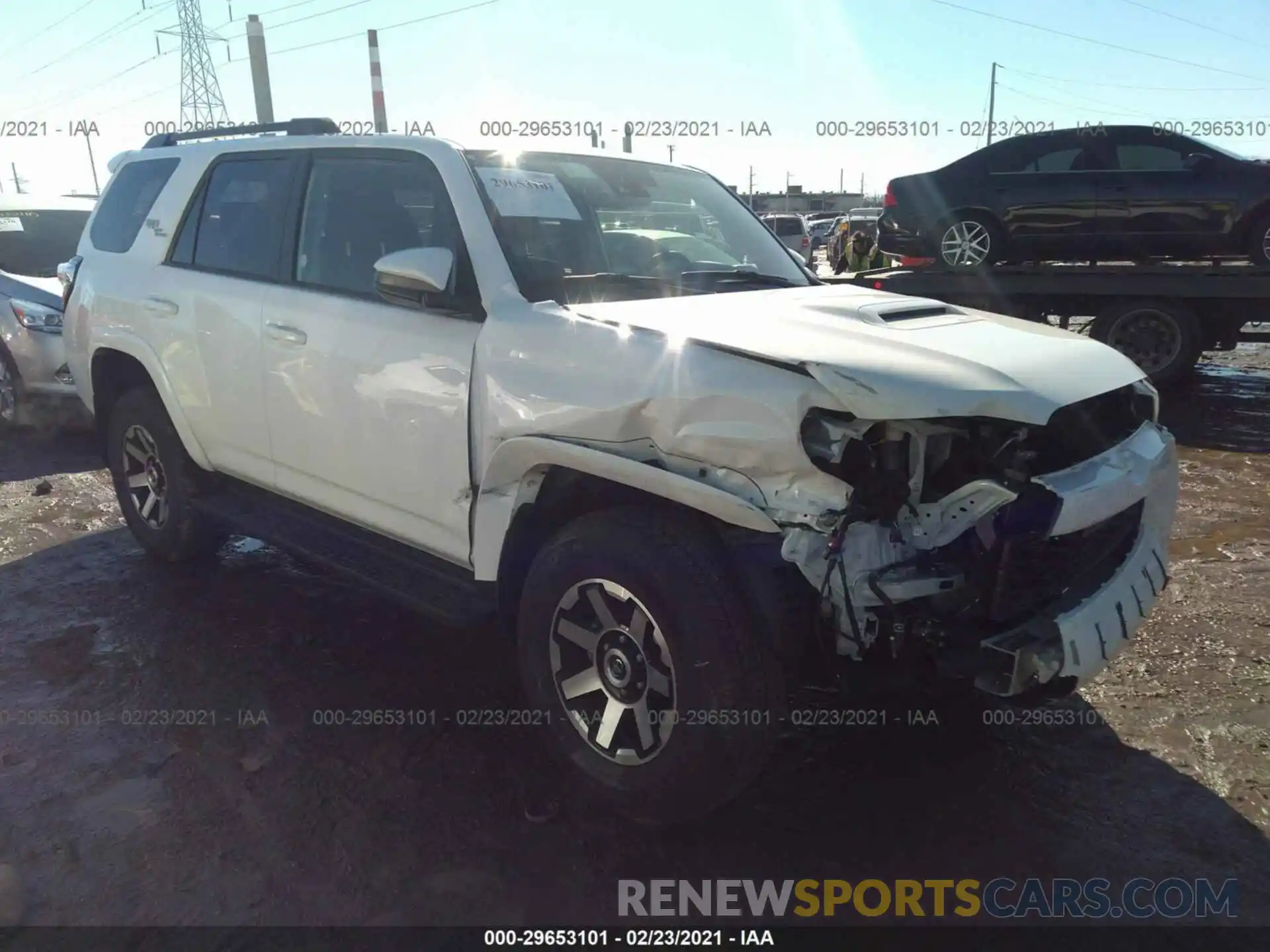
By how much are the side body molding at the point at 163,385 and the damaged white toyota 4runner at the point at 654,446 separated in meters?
0.34

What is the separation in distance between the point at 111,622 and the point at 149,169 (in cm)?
228

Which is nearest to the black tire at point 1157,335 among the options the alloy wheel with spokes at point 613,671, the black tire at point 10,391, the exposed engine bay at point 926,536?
the exposed engine bay at point 926,536

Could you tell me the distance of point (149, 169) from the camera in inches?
184

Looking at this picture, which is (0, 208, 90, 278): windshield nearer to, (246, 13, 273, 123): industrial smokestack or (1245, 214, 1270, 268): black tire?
(246, 13, 273, 123): industrial smokestack

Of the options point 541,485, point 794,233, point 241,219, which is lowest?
point 541,485

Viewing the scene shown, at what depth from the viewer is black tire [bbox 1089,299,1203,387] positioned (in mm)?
8586

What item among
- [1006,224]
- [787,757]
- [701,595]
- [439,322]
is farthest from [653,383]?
[1006,224]

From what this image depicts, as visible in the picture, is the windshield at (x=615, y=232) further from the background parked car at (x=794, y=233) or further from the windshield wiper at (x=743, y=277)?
the background parked car at (x=794, y=233)

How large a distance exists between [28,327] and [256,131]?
14.6ft

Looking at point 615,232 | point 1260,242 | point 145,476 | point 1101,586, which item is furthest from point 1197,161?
point 145,476

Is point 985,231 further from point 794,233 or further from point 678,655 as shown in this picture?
point 794,233

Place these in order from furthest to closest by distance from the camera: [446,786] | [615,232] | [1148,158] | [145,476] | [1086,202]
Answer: [1086,202], [1148,158], [145,476], [615,232], [446,786]

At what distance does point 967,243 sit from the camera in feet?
31.8

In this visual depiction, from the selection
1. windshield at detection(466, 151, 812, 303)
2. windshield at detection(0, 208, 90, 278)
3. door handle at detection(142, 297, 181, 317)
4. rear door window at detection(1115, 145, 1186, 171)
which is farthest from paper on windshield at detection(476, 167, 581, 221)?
rear door window at detection(1115, 145, 1186, 171)
